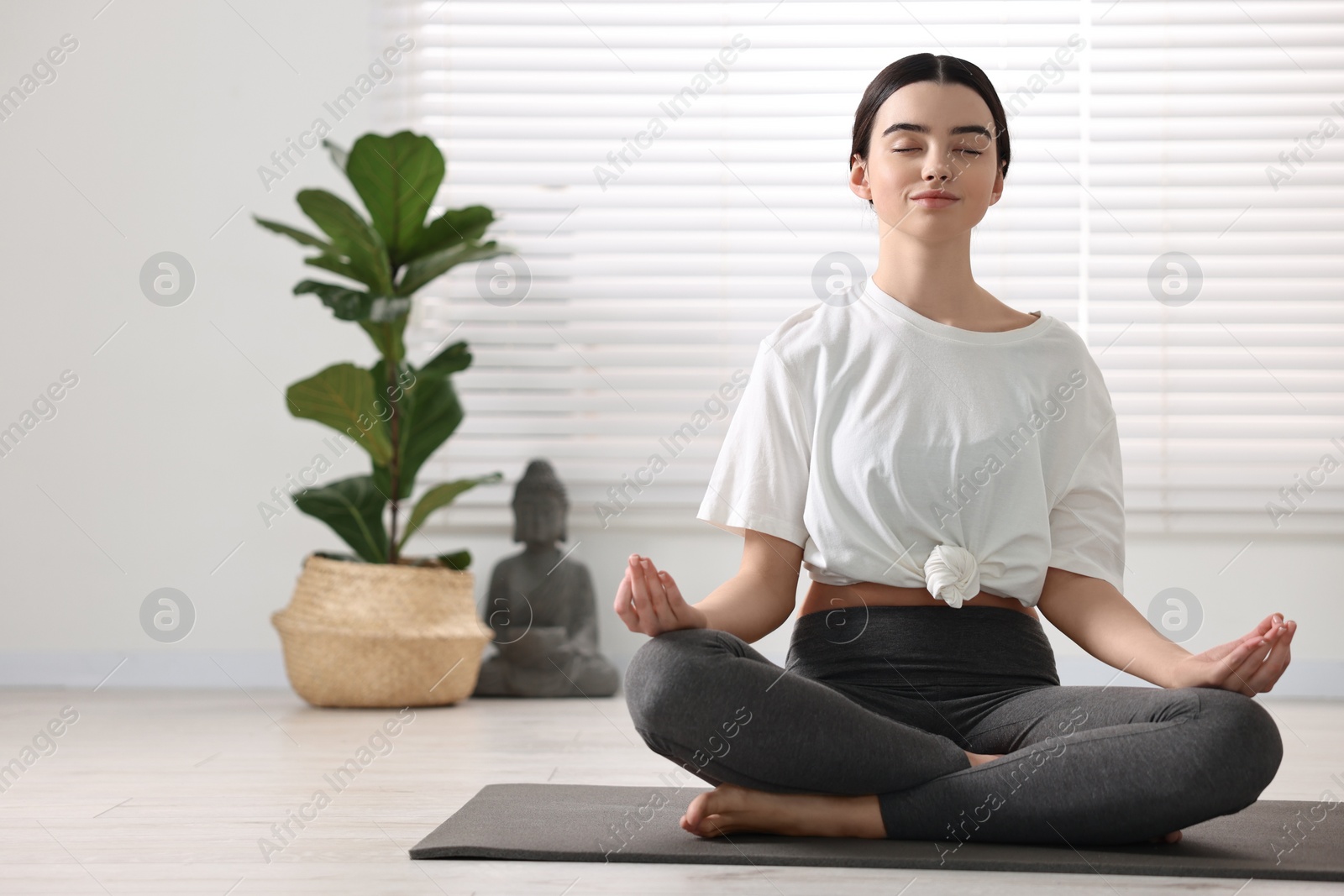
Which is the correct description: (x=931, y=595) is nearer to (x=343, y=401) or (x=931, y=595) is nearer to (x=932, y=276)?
(x=932, y=276)

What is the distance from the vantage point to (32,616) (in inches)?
102

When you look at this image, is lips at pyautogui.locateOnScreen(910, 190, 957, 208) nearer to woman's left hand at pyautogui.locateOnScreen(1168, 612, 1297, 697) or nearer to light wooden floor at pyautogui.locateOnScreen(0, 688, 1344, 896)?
woman's left hand at pyautogui.locateOnScreen(1168, 612, 1297, 697)

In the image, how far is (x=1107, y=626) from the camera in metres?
1.22

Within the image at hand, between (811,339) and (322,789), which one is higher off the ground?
(811,339)

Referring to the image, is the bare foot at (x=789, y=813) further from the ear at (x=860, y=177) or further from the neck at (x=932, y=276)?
the ear at (x=860, y=177)

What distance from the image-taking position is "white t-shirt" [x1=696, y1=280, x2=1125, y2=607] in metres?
1.23

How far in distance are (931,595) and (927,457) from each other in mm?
145

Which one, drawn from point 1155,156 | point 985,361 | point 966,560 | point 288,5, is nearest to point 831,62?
point 1155,156

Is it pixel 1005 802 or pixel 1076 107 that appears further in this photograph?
pixel 1076 107

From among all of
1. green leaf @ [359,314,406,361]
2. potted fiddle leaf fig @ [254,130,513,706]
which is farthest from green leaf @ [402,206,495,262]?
green leaf @ [359,314,406,361]

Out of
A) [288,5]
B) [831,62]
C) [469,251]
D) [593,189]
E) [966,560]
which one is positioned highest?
[288,5]

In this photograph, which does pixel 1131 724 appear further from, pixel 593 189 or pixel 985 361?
pixel 593 189

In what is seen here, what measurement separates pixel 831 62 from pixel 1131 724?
187 centimetres

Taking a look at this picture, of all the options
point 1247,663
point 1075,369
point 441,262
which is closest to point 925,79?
point 1075,369
